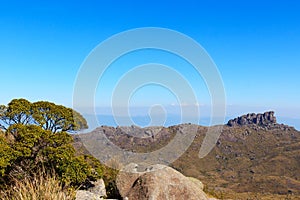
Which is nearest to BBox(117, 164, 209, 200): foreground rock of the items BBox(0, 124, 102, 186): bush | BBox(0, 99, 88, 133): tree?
BBox(0, 124, 102, 186): bush

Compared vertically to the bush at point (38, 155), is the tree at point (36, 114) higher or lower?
higher

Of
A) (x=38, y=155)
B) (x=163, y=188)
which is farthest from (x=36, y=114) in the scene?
(x=163, y=188)

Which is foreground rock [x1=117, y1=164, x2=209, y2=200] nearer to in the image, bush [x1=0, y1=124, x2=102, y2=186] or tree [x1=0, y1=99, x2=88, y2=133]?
bush [x1=0, y1=124, x2=102, y2=186]

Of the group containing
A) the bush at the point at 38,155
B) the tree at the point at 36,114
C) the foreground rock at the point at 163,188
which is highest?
the tree at the point at 36,114

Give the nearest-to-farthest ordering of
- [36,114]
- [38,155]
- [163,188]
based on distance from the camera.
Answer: [163,188]
[38,155]
[36,114]

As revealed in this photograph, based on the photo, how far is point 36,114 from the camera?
14672 mm

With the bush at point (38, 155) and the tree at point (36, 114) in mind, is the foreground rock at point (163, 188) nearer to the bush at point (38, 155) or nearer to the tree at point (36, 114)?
the bush at point (38, 155)

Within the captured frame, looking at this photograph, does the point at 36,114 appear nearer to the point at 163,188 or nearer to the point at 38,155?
the point at 38,155

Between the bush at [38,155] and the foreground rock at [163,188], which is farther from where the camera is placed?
the bush at [38,155]

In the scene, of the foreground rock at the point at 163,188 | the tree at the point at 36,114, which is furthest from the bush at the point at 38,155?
the foreground rock at the point at 163,188

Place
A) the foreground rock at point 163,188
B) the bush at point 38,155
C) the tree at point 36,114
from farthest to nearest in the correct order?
the tree at point 36,114
the bush at point 38,155
the foreground rock at point 163,188

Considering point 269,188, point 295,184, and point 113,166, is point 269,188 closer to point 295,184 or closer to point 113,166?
point 295,184

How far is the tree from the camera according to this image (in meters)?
14.7

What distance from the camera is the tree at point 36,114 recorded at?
14.7 meters
